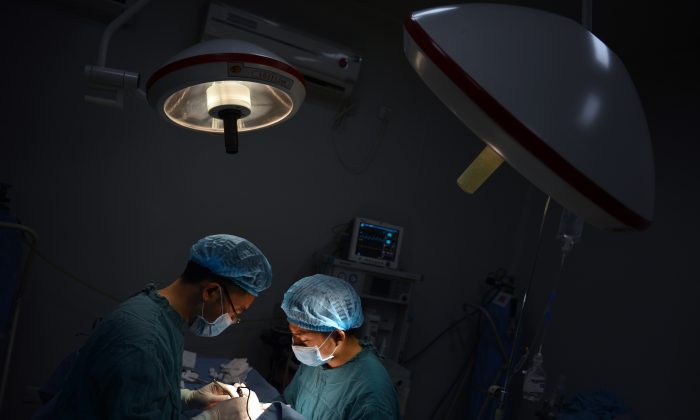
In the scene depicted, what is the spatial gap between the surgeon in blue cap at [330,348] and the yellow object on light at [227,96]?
2.87ft

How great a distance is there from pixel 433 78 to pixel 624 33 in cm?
325

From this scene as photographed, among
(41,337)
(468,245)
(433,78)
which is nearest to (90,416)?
(433,78)

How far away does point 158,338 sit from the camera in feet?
4.38

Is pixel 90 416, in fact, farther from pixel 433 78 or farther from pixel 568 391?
pixel 568 391

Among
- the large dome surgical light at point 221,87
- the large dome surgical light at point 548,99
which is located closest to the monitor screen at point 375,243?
the large dome surgical light at point 221,87

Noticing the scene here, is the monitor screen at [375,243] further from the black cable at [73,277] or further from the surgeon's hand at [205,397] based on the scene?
the surgeon's hand at [205,397]

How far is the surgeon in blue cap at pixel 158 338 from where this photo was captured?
1.22 m

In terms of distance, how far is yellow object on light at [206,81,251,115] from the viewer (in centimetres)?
118

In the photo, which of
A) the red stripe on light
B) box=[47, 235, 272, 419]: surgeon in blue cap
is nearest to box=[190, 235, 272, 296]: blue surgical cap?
box=[47, 235, 272, 419]: surgeon in blue cap

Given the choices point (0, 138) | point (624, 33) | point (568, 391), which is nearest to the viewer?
point (0, 138)

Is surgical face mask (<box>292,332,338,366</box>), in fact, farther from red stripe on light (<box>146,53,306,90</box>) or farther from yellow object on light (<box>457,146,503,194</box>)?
yellow object on light (<box>457,146,503,194</box>)

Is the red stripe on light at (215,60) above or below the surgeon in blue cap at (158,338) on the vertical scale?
above

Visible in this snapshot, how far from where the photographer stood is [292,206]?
136 inches

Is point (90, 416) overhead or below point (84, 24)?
below
